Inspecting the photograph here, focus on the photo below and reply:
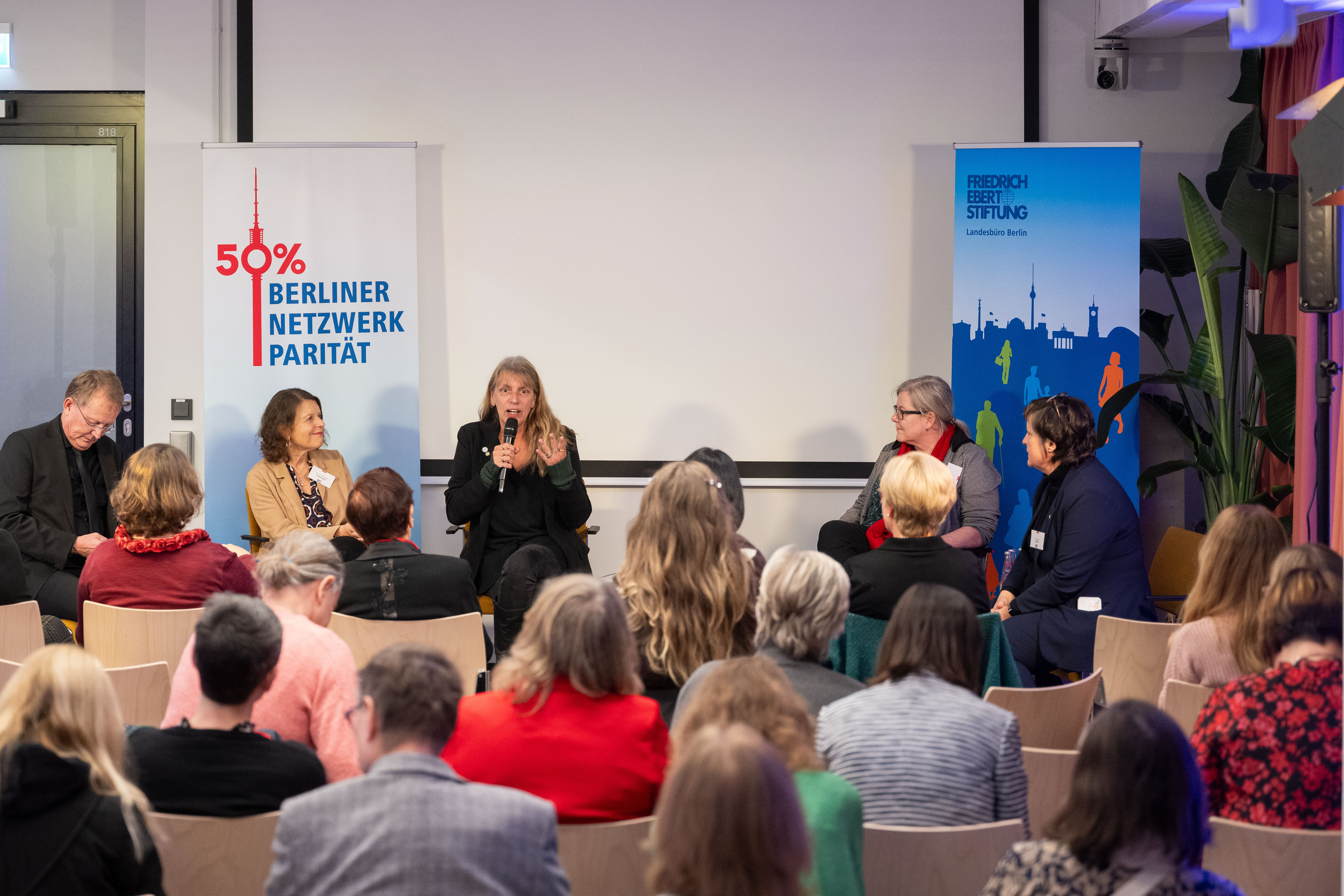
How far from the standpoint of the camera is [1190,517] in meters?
6.06

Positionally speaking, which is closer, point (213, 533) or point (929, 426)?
point (929, 426)

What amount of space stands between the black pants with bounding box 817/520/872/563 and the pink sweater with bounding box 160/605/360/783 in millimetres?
2828

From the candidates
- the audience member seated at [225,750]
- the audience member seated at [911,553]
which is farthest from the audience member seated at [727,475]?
the audience member seated at [225,750]

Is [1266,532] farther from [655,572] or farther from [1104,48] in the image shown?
[1104,48]

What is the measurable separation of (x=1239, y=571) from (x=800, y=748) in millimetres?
1681

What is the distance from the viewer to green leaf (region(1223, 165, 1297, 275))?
16.6 feet

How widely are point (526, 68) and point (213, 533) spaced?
8.93 ft

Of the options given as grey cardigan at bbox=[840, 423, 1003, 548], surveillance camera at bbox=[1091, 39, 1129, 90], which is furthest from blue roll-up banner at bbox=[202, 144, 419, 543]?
surveillance camera at bbox=[1091, 39, 1129, 90]

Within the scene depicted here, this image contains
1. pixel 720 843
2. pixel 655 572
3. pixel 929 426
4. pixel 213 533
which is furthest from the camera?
pixel 213 533

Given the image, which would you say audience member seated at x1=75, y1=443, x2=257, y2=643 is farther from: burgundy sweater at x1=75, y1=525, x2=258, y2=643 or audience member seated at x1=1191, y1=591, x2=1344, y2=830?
audience member seated at x1=1191, y1=591, x2=1344, y2=830

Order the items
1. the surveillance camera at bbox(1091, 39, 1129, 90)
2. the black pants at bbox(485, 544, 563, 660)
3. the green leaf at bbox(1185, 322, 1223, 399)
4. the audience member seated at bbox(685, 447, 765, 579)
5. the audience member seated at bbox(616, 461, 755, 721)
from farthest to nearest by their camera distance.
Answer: the surveillance camera at bbox(1091, 39, 1129, 90)
the green leaf at bbox(1185, 322, 1223, 399)
the black pants at bbox(485, 544, 563, 660)
the audience member seated at bbox(685, 447, 765, 579)
the audience member seated at bbox(616, 461, 755, 721)

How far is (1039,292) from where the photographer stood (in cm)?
556

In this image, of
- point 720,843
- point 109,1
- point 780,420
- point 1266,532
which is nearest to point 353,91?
point 109,1

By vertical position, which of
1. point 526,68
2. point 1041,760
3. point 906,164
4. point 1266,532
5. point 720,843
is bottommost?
point 1041,760
